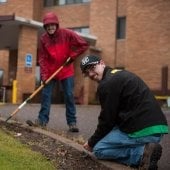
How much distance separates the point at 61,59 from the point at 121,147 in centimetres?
325

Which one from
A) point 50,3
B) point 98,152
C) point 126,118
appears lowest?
point 98,152

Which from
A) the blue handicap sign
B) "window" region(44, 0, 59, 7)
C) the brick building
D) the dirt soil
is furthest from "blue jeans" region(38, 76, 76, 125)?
"window" region(44, 0, 59, 7)

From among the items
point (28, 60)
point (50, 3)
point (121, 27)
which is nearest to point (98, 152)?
point (28, 60)

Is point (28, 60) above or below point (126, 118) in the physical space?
below

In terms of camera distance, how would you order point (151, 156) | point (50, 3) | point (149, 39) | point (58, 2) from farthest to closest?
point (50, 3)
point (58, 2)
point (149, 39)
point (151, 156)

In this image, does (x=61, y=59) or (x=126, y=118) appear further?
(x=61, y=59)

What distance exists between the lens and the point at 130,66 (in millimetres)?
30219

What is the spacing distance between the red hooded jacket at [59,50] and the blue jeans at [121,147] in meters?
2.97

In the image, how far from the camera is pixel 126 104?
20.1 ft

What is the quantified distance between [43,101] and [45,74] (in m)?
0.45

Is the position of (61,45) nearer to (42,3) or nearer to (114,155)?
(114,155)

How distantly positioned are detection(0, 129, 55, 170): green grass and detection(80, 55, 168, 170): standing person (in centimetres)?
76

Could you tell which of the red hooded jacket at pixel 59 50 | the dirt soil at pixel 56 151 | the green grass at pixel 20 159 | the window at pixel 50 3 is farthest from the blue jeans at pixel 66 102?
the window at pixel 50 3

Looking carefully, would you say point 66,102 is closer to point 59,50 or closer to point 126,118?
point 59,50
